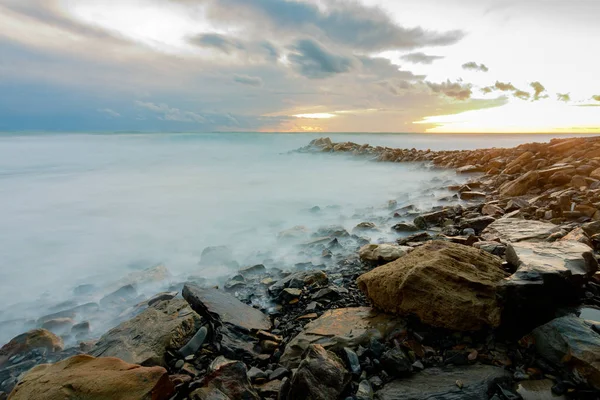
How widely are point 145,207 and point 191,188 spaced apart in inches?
145

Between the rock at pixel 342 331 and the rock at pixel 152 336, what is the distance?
3.40ft

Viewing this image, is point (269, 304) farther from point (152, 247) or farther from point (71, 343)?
point (152, 247)

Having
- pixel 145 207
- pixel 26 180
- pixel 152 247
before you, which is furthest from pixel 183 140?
pixel 152 247

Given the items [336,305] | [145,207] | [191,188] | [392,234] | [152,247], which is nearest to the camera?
[336,305]

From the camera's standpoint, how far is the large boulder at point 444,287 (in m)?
2.58

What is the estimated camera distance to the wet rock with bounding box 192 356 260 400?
2.22m

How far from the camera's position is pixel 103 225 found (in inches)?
361

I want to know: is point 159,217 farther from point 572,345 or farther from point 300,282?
point 572,345

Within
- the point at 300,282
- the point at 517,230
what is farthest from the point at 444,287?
the point at 517,230

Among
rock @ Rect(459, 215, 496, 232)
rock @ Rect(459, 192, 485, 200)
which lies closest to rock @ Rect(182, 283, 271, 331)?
rock @ Rect(459, 215, 496, 232)

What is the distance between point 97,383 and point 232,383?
86cm

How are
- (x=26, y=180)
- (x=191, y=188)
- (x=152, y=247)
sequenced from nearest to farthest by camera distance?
(x=152, y=247) < (x=191, y=188) < (x=26, y=180)

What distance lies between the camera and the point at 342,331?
9.41 ft

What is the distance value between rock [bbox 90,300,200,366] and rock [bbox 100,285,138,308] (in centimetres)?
147
